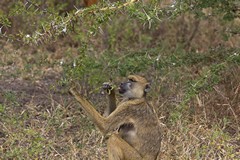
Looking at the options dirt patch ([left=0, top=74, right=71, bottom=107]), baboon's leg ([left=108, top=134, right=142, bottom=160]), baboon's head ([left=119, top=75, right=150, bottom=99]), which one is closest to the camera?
baboon's leg ([left=108, top=134, right=142, bottom=160])

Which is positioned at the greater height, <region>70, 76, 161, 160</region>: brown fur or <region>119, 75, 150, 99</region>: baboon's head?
<region>119, 75, 150, 99</region>: baboon's head

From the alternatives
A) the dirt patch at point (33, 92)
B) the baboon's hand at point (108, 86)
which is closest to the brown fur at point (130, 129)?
the baboon's hand at point (108, 86)

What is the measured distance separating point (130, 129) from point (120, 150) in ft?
0.95

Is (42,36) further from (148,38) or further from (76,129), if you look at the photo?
(148,38)

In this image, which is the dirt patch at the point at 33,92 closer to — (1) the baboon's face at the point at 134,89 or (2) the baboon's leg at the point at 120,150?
(1) the baboon's face at the point at 134,89

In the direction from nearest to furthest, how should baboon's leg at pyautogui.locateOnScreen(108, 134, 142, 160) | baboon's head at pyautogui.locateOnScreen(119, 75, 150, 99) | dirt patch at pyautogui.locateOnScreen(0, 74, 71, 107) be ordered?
1. baboon's leg at pyautogui.locateOnScreen(108, 134, 142, 160)
2. baboon's head at pyautogui.locateOnScreen(119, 75, 150, 99)
3. dirt patch at pyautogui.locateOnScreen(0, 74, 71, 107)

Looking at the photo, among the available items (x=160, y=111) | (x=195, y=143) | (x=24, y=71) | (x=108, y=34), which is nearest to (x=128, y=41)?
(x=108, y=34)

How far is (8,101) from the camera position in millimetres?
7523

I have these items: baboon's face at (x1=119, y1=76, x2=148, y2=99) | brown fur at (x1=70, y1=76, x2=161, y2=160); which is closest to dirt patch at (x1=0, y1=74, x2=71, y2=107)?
baboon's face at (x1=119, y1=76, x2=148, y2=99)

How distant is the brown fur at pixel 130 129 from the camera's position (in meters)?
5.60

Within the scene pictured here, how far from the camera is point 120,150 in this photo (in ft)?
18.3

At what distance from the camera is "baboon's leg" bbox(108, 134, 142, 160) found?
554 cm

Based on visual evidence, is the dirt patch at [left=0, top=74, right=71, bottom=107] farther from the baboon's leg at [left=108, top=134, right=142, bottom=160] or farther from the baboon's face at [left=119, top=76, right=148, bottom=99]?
the baboon's leg at [left=108, top=134, right=142, bottom=160]

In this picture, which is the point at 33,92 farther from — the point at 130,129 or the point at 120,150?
the point at 120,150
